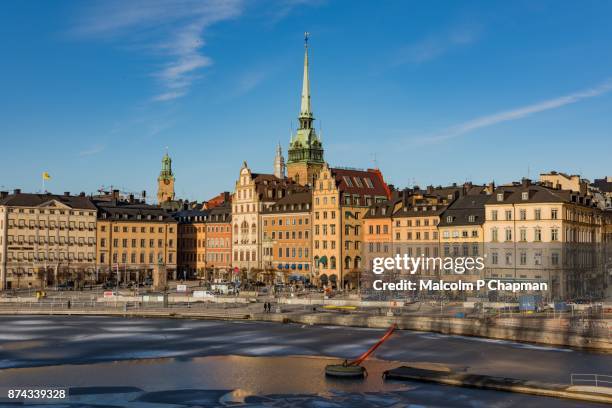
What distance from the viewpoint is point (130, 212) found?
161750mm

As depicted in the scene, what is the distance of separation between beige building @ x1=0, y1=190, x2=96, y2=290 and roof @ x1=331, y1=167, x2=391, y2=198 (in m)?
47.2

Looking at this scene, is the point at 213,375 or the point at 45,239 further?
the point at 45,239

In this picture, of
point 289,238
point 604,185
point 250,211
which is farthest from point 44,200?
point 604,185

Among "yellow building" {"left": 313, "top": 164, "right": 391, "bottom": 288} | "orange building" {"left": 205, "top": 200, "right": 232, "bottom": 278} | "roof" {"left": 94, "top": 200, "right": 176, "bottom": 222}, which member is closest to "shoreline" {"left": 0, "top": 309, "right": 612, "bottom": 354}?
"yellow building" {"left": 313, "top": 164, "right": 391, "bottom": 288}

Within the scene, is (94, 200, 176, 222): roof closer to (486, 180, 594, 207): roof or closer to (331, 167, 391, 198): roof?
(331, 167, 391, 198): roof

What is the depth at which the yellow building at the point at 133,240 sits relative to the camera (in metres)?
156

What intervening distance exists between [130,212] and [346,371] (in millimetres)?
111021

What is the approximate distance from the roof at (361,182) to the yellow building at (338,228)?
21cm

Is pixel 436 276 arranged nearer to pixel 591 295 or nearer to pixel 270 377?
pixel 591 295

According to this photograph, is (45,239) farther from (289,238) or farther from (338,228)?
(338,228)

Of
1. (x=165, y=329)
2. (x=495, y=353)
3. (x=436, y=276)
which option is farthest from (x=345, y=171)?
(x=495, y=353)

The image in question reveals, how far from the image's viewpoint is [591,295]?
4097 inches

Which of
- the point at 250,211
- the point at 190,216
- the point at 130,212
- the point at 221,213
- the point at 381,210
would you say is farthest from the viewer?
the point at 190,216

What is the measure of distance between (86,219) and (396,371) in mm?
107197
